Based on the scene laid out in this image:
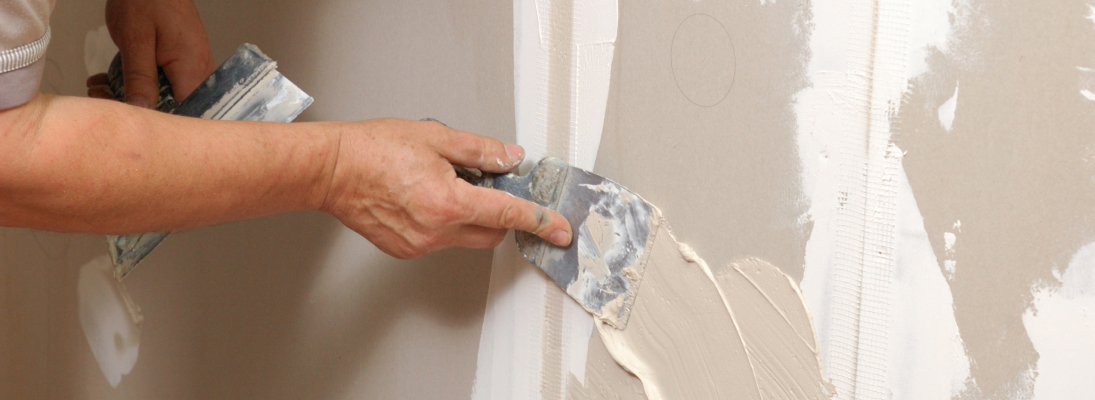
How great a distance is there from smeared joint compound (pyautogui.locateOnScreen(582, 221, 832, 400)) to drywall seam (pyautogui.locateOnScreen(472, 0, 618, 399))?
0.33 ft

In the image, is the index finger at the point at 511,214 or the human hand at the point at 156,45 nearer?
the index finger at the point at 511,214

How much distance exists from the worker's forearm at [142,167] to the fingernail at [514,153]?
265 mm

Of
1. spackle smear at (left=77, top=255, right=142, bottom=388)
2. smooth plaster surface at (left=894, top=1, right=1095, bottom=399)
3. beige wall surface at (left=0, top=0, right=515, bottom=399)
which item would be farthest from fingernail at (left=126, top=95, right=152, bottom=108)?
smooth plaster surface at (left=894, top=1, right=1095, bottom=399)

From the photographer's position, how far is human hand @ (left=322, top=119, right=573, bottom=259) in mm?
987

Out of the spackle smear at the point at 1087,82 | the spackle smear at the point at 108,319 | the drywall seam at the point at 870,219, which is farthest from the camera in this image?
the spackle smear at the point at 108,319

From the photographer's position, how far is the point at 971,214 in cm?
73

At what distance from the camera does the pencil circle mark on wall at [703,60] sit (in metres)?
0.89

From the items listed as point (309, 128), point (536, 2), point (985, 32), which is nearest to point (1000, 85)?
point (985, 32)

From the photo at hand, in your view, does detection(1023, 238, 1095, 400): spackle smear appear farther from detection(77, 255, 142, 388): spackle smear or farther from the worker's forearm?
detection(77, 255, 142, 388): spackle smear

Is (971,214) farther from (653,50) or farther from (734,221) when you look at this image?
(653,50)

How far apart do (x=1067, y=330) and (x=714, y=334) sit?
0.41 metres

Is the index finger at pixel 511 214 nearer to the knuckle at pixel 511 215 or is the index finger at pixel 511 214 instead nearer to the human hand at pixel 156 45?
the knuckle at pixel 511 215

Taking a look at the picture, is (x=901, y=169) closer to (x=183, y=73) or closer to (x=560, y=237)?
(x=560, y=237)

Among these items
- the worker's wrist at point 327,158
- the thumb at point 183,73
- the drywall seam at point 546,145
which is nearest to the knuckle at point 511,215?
the drywall seam at point 546,145
